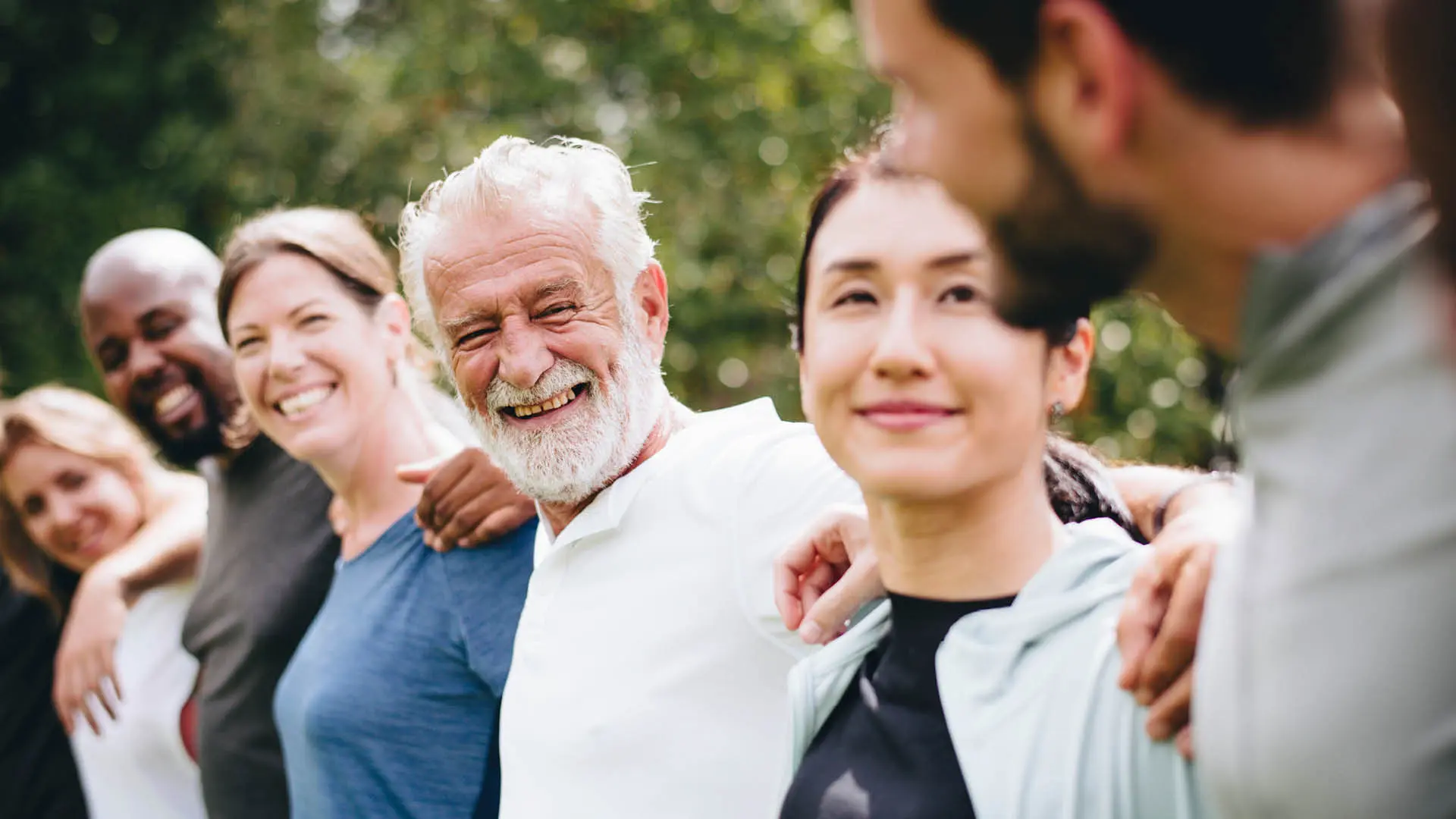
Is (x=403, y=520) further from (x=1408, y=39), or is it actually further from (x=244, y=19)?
(x=244, y=19)

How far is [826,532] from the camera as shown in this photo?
6.10 feet

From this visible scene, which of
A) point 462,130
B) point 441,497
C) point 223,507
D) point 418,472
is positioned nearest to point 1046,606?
point 441,497

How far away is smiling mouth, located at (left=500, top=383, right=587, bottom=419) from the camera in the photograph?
2.32 metres

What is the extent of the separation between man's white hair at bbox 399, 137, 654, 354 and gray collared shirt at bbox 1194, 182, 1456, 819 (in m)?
1.58

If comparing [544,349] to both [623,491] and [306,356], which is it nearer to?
[623,491]

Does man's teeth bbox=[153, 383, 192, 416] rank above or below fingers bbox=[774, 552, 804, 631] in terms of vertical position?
above

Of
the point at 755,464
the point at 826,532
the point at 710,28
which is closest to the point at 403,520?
the point at 755,464

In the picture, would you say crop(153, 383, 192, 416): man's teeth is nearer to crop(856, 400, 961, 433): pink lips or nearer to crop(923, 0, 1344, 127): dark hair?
crop(856, 400, 961, 433): pink lips

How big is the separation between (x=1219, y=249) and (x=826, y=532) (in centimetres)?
101

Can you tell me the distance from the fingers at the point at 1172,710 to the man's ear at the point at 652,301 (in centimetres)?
135

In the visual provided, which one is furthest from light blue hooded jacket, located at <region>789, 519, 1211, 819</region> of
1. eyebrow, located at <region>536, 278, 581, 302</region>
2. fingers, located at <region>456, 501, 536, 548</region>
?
fingers, located at <region>456, 501, 536, 548</region>

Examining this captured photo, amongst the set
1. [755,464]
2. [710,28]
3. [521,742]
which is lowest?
[521,742]

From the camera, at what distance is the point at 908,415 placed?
4.84ft

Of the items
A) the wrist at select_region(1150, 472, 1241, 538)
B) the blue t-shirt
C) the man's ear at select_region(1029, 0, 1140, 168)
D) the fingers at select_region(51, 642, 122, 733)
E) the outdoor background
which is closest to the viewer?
the man's ear at select_region(1029, 0, 1140, 168)
